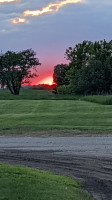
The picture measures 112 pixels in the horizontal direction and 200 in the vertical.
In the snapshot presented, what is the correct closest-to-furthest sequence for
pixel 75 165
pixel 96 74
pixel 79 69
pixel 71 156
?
pixel 75 165
pixel 71 156
pixel 96 74
pixel 79 69

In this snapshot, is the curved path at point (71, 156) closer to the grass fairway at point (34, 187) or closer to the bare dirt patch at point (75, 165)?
the bare dirt patch at point (75, 165)

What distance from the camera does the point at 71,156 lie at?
11883mm

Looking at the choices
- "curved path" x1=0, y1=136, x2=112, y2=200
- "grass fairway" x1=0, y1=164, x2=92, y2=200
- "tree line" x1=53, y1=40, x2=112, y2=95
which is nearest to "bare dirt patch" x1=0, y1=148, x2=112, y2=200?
"curved path" x1=0, y1=136, x2=112, y2=200

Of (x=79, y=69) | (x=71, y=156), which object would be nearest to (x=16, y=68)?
(x=79, y=69)

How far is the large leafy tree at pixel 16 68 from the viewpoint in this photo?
76.0m

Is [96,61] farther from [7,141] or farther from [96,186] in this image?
[96,186]

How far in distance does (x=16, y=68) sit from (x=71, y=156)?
222ft

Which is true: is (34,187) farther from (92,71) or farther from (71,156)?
(92,71)

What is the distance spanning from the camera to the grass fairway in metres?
6.21

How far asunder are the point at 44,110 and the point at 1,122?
7.86 metres

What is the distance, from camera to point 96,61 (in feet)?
212

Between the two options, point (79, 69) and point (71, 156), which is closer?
point (71, 156)

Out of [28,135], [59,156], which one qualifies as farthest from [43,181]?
[28,135]

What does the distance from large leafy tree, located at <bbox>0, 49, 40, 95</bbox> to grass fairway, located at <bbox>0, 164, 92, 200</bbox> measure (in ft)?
223
